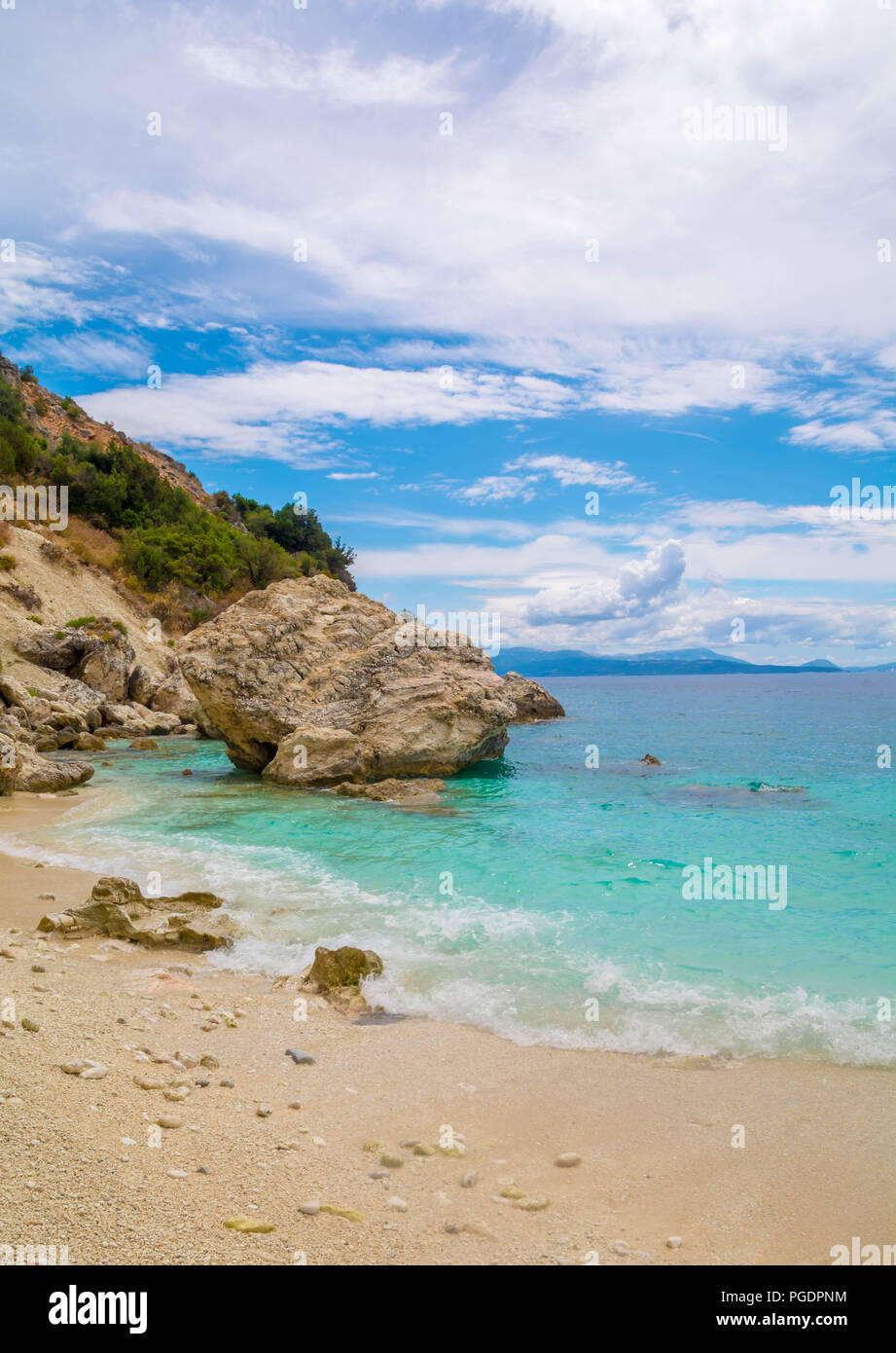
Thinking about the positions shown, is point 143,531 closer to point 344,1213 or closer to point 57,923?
point 57,923

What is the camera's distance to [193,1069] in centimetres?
563

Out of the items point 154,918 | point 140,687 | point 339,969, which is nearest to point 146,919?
point 154,918

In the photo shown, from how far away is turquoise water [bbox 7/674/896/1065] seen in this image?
7.38 meters

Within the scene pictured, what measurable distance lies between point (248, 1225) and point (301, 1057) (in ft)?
8.37

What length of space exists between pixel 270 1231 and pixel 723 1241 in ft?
7.88

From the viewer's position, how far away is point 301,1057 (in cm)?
613

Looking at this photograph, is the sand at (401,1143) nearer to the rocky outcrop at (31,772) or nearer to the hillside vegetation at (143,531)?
the rocky outcrop at (31,772)

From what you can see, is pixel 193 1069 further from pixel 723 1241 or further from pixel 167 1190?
pixel 723 1241

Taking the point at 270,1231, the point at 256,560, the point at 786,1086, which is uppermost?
the point at 256,560

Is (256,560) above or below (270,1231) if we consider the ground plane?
above

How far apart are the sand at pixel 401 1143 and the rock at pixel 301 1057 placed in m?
0.07
